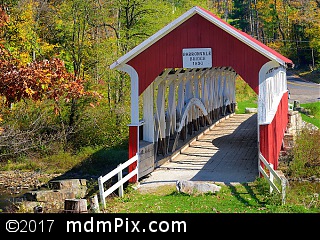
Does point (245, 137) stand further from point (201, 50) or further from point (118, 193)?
point (118, 193)

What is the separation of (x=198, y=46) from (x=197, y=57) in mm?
262

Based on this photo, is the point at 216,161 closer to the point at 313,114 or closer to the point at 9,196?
the point at 9,196

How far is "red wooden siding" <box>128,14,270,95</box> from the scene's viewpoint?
1346cm

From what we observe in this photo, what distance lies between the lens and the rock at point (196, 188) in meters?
11.9

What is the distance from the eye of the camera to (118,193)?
40.9 feet

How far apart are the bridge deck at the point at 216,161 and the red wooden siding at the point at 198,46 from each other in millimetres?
2145

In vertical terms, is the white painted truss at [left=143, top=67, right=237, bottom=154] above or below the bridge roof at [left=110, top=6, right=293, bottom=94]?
below

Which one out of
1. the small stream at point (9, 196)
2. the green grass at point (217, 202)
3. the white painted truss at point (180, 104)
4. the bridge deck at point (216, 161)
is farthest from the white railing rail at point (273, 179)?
the small stream at point (9, 196)

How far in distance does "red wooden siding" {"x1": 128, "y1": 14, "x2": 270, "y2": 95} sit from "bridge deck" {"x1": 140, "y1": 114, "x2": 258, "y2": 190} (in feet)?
7.04

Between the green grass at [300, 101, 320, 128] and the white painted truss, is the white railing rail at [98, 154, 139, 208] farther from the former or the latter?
the green grass at [300, 101, 320, 128]

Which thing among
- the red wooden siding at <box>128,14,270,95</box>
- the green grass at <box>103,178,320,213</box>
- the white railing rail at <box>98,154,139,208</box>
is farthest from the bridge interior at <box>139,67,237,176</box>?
the green grass at <box>103,178,320,213</box>

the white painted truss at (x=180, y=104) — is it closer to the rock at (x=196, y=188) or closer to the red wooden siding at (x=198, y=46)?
the red wooden siding at (x=198, y=46)

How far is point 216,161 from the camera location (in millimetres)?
15906

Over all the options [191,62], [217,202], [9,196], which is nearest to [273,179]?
[217,202]
